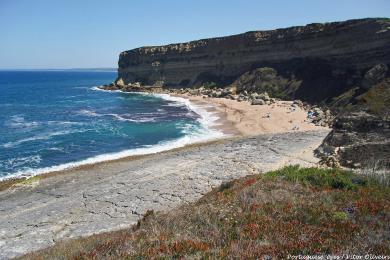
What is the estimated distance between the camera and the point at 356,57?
50.3m

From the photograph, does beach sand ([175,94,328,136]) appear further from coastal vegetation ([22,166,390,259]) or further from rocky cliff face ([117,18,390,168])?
coastal vegetation ([22,166,390,259])

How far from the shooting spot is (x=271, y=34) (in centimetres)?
6969

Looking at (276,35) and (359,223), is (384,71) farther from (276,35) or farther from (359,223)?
(359,223)

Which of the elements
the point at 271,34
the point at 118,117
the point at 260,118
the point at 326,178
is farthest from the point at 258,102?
the point at 326,178

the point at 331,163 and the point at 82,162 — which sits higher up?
the point at 331,163

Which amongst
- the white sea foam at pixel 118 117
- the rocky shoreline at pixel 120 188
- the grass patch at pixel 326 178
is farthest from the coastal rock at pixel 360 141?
the white sea foam at pixel 118 117

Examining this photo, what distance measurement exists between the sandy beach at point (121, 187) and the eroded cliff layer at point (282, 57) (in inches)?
893

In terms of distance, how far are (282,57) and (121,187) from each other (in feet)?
173

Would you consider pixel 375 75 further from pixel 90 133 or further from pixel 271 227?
pixel 271 227

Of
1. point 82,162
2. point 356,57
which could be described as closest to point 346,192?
point 82,162

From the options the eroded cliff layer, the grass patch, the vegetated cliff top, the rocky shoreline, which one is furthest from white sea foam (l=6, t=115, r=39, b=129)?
the vegetated cliff top

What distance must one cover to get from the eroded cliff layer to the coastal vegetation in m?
38.8

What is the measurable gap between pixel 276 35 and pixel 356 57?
20931 mm

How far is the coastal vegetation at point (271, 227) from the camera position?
790 centimetres
